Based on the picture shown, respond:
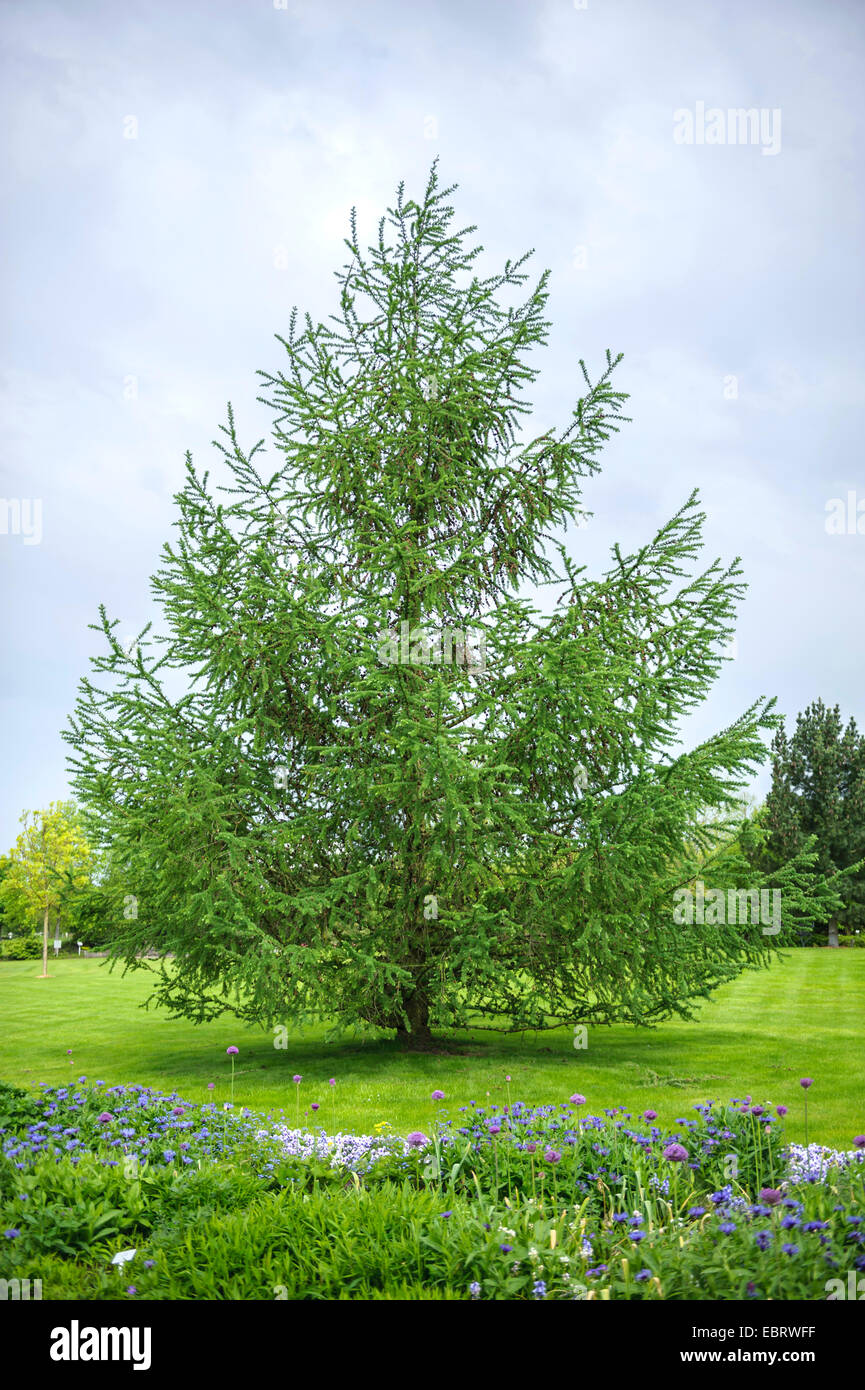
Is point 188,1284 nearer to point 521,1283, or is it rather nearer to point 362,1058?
point 521,1283

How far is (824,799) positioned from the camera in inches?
1548

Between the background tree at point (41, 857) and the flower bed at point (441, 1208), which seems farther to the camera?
the background tree at point (41, 857)

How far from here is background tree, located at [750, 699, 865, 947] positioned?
3688cm

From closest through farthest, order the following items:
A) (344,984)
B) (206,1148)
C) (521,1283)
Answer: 1. (521,1283)
2. (206,1148)
3. (344,984)

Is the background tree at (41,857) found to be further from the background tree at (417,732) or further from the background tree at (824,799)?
the background tree at (824,799)

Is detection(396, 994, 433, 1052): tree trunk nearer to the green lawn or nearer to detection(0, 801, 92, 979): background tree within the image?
the green lawn

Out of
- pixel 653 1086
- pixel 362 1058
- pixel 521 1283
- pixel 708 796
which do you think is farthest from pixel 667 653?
pixel 521 1283

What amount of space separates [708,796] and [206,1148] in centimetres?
608

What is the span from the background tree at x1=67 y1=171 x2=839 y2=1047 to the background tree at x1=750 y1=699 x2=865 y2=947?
2876 centimetres

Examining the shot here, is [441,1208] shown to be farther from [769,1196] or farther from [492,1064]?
[492,1064]

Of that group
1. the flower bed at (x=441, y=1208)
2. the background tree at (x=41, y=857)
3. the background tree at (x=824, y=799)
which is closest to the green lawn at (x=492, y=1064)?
the flower bed at (x=441, y=1208)

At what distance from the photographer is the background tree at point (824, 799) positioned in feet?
121

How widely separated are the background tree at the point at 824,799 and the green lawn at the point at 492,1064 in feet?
73.0

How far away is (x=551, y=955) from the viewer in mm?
9648
